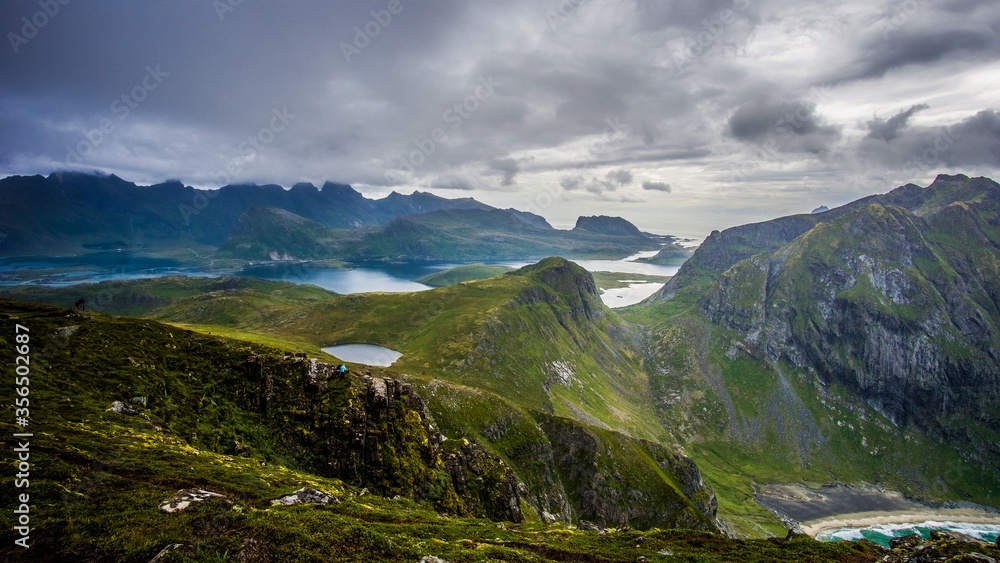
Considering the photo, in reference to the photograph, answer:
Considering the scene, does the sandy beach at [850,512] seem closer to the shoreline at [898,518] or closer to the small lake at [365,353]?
the shoreline at [898,518]

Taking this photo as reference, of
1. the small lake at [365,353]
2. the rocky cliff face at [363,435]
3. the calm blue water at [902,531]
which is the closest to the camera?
the rocky cliff face at [363,435]

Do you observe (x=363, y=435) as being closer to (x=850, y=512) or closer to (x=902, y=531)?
(x=850, y=512)

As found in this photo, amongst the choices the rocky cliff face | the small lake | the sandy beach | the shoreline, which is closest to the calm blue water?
the shoreline

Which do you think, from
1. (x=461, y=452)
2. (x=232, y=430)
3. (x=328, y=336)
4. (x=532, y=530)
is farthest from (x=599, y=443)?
(x=328, y=336)

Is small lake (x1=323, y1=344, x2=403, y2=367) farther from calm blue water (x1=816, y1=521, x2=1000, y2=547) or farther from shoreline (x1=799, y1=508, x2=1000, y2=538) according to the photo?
calm blue water (x1=816, y1=521, x2=1000, y2=547)

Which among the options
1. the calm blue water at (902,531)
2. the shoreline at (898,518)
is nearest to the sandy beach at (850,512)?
the shoreline at (898,518)

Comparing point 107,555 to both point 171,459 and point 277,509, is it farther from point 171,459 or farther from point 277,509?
point 171,459

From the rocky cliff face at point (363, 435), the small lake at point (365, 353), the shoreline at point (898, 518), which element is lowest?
the shoreline at point (898, 518)
